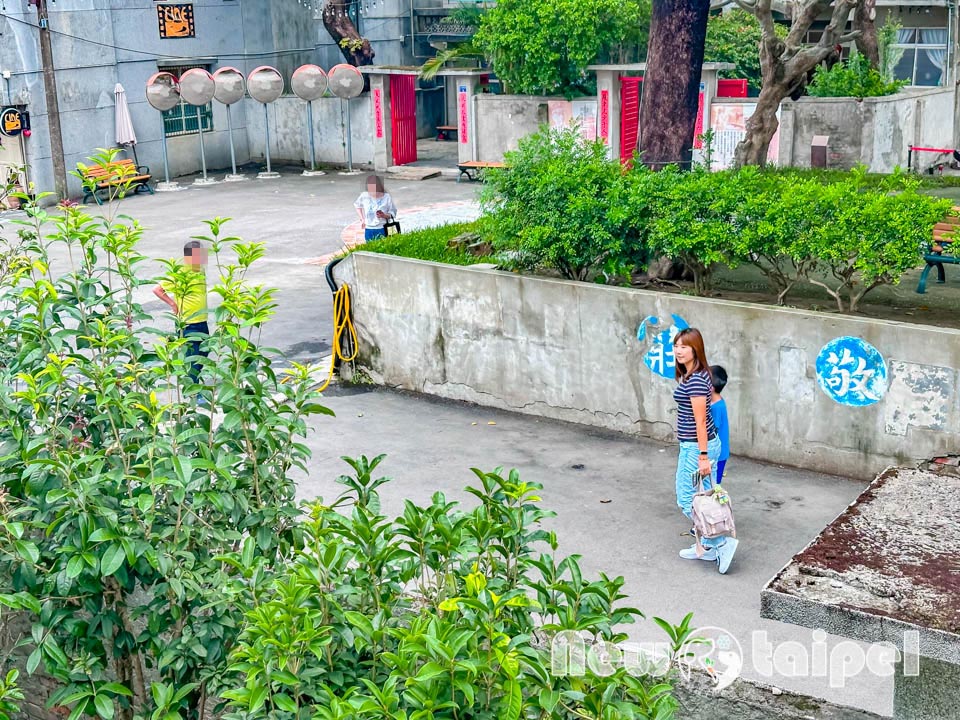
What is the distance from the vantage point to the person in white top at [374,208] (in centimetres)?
1445

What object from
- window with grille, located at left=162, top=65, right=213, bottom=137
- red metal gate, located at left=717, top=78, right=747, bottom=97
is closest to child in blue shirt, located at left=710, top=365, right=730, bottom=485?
red metal gate, located at left=717, top=78, right=747, bottom=97

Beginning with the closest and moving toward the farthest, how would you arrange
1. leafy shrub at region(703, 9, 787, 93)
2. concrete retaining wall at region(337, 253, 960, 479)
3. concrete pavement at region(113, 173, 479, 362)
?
concrete retaining wall at region(337, 253, 960, 479)
concrete pavement at region(113, 173, 479, 362)
leafy shrub at region(703, 9, 787, 93)

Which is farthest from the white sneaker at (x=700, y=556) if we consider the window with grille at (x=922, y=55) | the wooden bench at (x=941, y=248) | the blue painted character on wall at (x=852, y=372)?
the window with grille at (x=922, y=55)

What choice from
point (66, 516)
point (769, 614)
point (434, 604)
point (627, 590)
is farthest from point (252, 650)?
point (627, 590)

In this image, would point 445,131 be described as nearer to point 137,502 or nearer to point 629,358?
point 629,358

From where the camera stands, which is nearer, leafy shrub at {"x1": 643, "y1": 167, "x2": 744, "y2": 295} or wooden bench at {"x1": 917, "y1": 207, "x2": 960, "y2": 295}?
wooden bench at {"x1": 917, "y1": 207, "x2": 960, "y2": 295}

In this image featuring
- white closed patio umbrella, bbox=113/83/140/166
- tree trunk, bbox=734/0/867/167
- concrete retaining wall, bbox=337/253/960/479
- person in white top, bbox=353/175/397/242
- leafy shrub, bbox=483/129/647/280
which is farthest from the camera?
white closed patio umbrella, bbox=113/83/140/166

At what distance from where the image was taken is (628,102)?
24266mm

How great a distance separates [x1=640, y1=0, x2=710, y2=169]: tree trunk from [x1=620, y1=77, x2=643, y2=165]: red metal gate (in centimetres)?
1170

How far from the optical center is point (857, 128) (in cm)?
1975

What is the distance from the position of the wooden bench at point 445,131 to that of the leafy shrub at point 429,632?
28533 mm

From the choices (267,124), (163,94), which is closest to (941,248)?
(163,94)

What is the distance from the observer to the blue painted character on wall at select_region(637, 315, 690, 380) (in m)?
10.0

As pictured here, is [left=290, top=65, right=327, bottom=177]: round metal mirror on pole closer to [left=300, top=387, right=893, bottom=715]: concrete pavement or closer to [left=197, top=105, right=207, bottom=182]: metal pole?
[left=197, top=105, right=207, bottom=182]: metal pole
